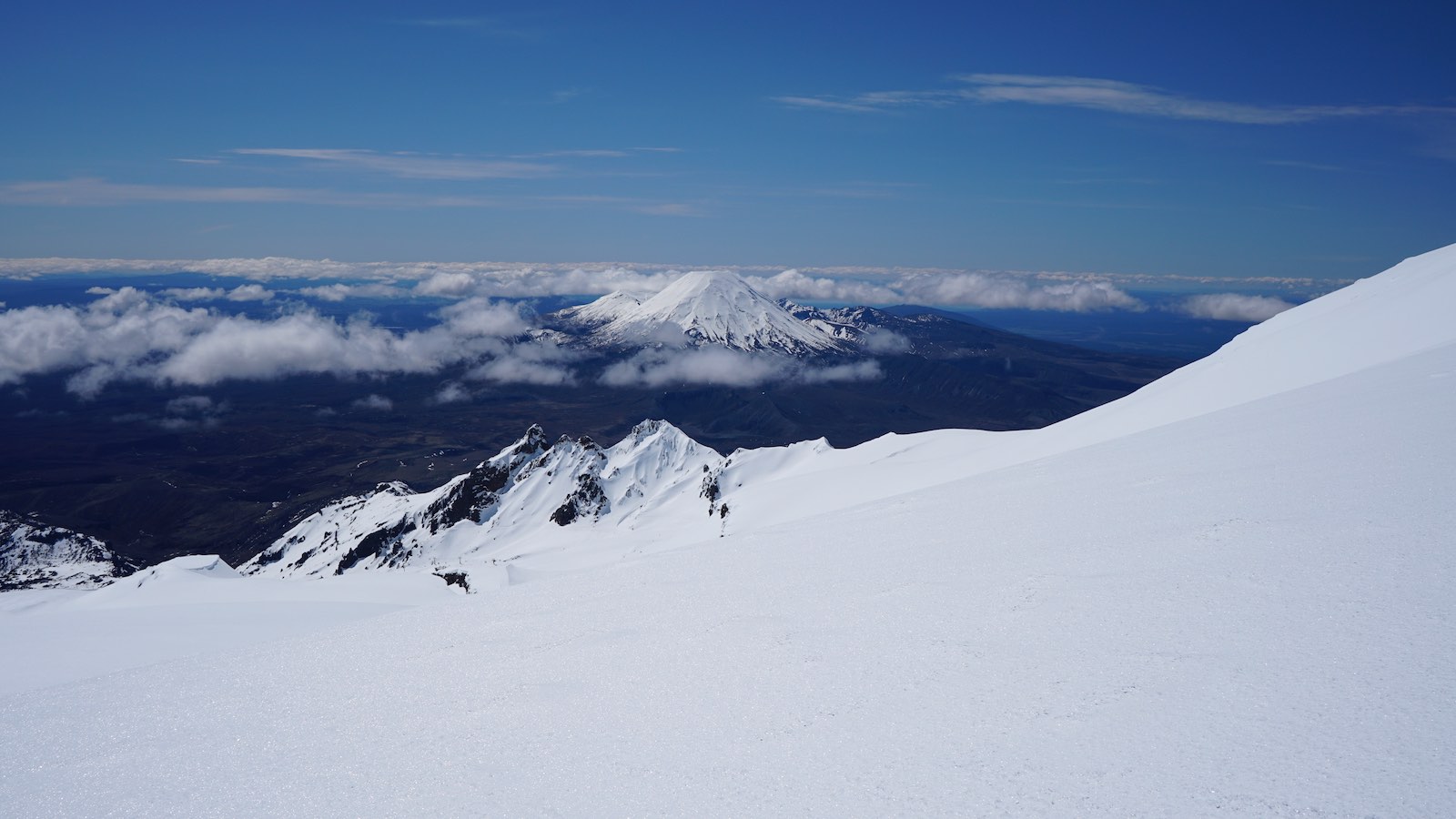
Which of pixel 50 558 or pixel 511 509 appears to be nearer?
pixel 511 509

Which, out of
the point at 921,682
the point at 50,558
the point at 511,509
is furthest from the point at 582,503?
the point at 921,682

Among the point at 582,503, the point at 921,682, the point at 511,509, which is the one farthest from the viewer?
the point at 511,509

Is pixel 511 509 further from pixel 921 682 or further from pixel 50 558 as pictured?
pixel 921 682

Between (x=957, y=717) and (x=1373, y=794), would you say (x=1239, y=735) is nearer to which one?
(x=1373, y=794)

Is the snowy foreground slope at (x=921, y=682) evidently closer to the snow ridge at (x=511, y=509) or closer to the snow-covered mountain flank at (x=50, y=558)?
the snow ridge at (x=511, y=509)

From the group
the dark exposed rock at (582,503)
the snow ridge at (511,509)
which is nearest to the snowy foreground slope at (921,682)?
the snow ridge at (511,509)

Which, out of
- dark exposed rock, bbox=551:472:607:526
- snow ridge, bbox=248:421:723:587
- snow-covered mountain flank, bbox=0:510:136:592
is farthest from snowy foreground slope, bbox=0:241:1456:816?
snow-covered mountain flank, bbox=0:510:136:592
